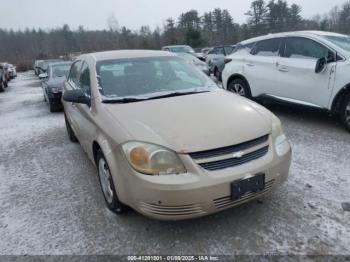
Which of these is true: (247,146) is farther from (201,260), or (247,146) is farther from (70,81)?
(70,81)

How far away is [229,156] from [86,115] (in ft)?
6.16

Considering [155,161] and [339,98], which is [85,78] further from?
[339,98]

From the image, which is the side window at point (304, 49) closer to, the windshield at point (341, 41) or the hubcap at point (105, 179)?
the windshield at point (341, 41)

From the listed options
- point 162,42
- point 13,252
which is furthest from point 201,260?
point 162,42

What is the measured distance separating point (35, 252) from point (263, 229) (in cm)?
201

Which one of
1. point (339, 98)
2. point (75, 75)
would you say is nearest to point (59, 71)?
point (75, 75)

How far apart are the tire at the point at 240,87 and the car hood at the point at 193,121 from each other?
3.61 metres

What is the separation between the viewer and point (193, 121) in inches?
105

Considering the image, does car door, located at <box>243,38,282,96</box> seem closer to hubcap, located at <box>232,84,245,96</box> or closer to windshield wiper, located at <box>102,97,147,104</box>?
hubcap, located at <box>232,84,245,96</box>

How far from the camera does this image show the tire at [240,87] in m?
6.76

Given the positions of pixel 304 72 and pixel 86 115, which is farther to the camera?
pixel 304 72

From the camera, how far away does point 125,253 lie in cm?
249

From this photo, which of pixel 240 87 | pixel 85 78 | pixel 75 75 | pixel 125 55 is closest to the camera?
pixel 85 78

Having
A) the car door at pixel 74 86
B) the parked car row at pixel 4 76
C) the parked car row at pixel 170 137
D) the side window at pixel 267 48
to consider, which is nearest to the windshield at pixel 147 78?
the parked car row at pixel 170 137
